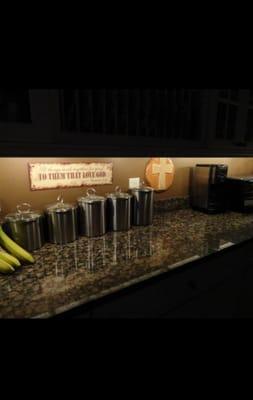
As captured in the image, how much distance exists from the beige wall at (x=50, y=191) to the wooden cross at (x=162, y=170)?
0.24 feet

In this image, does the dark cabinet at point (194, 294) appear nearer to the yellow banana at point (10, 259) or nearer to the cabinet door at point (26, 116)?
the yellow banana at point (10, 259)

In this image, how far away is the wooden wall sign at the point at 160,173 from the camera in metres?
1.37

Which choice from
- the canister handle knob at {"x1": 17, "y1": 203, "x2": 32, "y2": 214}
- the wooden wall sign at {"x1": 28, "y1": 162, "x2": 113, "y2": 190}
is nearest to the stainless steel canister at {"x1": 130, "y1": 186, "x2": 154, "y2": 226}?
the wooden wall sign at {"x1": 28, "y1": 162, "x2": 113, "y2": 190}

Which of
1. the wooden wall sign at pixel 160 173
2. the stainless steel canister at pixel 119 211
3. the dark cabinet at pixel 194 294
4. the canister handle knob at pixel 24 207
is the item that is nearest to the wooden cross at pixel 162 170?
the wooden wall sign at pixel 160 173

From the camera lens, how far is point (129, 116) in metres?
0.85

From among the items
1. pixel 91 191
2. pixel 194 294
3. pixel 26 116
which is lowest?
pixel 194 294

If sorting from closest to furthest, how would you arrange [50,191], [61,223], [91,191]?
[61,223] < [50,191] < [91,191]

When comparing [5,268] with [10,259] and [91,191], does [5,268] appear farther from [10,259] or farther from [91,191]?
[91,191]

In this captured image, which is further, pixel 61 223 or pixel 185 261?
pixel 61 223

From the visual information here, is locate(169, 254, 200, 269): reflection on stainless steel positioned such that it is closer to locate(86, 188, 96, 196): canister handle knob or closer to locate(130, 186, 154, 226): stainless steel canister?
locate(130, 186, 154, 226): stainless steel canister

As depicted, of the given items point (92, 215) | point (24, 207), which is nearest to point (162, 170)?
point (92, 215)

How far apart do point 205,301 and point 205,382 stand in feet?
0.93

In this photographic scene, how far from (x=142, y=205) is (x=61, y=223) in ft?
1.48

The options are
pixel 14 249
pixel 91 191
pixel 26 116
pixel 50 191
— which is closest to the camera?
pixel 26 116
